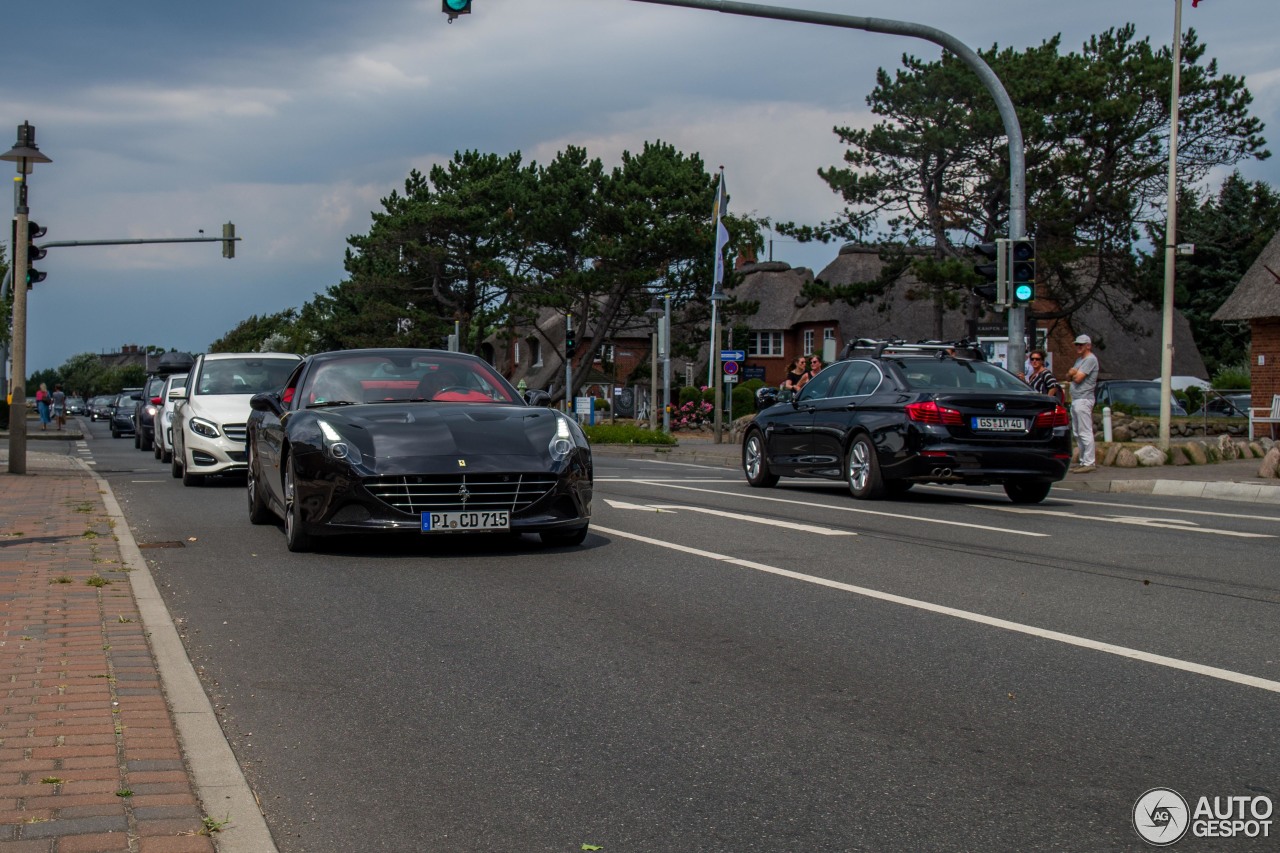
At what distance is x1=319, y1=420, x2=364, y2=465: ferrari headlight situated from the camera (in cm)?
910

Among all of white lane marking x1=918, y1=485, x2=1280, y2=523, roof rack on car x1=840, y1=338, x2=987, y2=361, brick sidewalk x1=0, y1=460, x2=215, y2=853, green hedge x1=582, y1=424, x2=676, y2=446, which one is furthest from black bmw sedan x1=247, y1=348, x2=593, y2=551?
green hedge x1=582, y1=424, x2=676, y2=446

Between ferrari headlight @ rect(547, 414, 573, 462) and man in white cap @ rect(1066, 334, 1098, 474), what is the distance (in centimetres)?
1076

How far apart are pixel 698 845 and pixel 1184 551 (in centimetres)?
743

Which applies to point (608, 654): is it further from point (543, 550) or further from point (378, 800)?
point (543, 550)

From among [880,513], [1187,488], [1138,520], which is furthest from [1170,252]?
[880,513]

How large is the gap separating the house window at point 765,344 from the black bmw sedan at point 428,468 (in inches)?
2819

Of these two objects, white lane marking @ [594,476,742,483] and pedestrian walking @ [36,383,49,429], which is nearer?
white lane marking @ [594,476,742,483]

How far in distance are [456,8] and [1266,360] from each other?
28007 mm

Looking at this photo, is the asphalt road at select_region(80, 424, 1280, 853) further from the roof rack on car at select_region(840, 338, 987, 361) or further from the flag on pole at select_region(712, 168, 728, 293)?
the flag on pole at select_region(712, 168, 728, 293)

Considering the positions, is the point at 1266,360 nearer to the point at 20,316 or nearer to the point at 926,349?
the point at 926,349

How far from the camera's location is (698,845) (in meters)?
3.74

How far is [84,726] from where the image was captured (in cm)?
476

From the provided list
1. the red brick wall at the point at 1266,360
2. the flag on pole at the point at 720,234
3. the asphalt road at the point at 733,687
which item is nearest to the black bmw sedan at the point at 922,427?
the asphalt road at the point at 733,687

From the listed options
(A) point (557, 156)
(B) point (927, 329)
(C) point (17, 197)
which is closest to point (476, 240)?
(A) point (557, 156)
